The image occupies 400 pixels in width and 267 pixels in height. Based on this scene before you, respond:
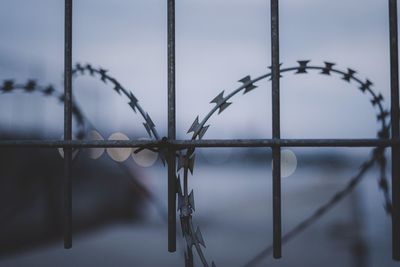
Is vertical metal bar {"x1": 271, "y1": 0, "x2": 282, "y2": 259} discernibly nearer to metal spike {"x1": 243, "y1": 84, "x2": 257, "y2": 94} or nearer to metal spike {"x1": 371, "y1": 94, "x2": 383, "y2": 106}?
metal spike {"x1": 243, "y1": 84, "x2": 257, "y2": 94}

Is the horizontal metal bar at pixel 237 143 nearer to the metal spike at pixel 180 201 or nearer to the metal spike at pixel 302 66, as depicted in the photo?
the metal spike at pixel 180 201

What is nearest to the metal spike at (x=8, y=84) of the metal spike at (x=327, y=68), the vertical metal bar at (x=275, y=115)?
the vertical metal bar at (x=275, y=115)

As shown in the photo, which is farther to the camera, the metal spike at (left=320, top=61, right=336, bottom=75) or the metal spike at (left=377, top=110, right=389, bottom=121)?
the metal spike at (left=377, top=110, right=389, bottom=121)

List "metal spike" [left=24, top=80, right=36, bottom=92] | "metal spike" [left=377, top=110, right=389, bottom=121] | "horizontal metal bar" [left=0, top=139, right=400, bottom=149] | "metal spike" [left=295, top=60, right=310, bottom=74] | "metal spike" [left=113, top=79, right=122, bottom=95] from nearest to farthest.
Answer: "horizontal metal bar" [left=0, top=139, right=400, bottom=149] < "metal spike" [left=295, top=60, right=310, bottom=74] < "metal spike" [left=113, top=79, right=122, bottom=95] < "metal spike" [left=377, top=110, right=389, bottom=121] < "metal spike" [left=24, top=80, right=36, bottom=92]

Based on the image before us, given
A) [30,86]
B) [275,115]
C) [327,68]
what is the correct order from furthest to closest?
[30,86], [327,68], [275,115]

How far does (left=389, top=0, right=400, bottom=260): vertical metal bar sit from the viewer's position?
1213 millimetres

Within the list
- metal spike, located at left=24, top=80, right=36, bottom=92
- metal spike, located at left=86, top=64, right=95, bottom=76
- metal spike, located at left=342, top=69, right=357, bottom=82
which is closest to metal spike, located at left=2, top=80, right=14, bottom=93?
metal spike, located at left=24, top=80, right=36, bottom=92

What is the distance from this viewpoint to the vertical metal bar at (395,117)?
1.21 meters

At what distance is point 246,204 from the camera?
1606 centimetres

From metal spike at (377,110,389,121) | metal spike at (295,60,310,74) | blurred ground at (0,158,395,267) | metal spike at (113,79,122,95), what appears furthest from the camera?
blurred ground at (0,158,395,267)

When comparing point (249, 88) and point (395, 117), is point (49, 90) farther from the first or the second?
point (395, 117)

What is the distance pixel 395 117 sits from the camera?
4.06 ft

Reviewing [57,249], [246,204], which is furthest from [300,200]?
[57,249]

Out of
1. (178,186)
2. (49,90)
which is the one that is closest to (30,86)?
(49,90)
